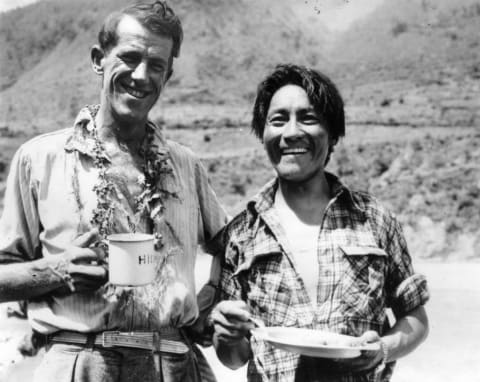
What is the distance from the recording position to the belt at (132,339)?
218 centimetres

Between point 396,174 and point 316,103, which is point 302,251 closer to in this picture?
point 316,103

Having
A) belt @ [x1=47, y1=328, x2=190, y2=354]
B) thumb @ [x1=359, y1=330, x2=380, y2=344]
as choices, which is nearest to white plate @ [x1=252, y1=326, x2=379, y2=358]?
thumb @ [x1=359, y1=330, x2=380, y2=344]

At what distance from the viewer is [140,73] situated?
2301 mm

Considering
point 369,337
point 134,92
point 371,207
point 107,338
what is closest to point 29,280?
point 107,338

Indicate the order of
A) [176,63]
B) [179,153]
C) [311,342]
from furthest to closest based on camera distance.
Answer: [176,63] < [179,153] < [311,342]

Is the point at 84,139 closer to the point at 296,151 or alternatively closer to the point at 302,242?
the point at 296,151

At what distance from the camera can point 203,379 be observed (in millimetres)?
2521

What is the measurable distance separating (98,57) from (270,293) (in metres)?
1.08

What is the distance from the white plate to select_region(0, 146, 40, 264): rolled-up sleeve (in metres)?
0.85

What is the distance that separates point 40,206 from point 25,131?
18.7 m

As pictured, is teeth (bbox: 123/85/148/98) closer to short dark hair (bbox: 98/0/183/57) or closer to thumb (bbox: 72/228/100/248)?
short dark hair (bbox: 98/0/183/57)

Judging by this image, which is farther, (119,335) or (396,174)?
(396,174)

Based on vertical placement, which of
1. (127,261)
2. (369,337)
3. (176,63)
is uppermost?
(176,63)

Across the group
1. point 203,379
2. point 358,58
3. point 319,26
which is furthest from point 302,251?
point 319,26
